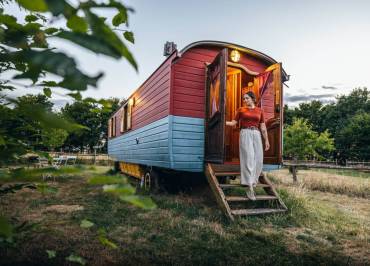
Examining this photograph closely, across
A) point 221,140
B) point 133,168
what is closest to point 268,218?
point 221,140

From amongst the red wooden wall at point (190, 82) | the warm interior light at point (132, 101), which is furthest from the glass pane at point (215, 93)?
the warm interior light at point (132, 101)

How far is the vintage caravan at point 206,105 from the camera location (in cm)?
523

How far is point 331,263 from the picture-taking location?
275 cm

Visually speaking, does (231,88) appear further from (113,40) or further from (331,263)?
(113,40)

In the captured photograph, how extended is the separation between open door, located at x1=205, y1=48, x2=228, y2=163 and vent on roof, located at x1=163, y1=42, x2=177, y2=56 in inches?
33.6

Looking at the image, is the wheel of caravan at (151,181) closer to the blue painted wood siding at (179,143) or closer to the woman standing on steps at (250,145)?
the blue painted wood siding at (179,143)

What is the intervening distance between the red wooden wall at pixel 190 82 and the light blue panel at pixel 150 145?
47 centimetres

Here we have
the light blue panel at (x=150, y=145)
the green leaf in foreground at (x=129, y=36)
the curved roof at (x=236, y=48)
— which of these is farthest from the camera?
the light blue panel at (x=150, y=145)

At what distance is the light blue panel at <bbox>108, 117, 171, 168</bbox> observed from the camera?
5738 millimetres

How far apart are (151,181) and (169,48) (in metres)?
3.44

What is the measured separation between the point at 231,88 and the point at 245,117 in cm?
217

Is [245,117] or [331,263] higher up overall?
[245,117]

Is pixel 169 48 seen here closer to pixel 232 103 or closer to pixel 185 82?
pixel 185 82

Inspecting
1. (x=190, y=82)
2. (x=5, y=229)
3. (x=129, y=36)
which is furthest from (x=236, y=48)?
(x=5, y=229)
